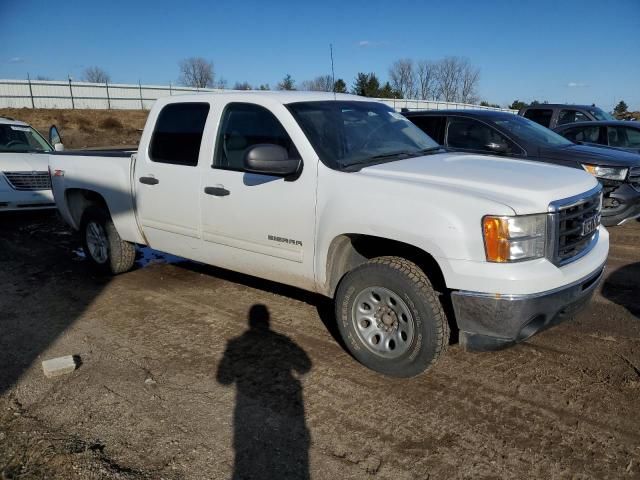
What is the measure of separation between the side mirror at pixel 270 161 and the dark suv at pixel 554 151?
369 cm

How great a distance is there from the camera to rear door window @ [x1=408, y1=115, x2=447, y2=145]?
7907mm

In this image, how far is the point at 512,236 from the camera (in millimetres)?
2998

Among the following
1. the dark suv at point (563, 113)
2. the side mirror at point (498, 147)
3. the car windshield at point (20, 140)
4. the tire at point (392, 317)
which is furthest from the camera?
the dark suv at point (563, 113)

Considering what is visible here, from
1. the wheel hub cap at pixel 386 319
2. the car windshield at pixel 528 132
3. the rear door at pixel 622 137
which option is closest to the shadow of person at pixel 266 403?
the wheel hub cap at pixel 386 319

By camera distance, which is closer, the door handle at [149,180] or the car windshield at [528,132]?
the door handle at [149,180]

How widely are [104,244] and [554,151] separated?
6018mm

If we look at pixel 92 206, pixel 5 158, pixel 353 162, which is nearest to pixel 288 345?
pixel 353 162

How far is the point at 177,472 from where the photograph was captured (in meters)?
2.70

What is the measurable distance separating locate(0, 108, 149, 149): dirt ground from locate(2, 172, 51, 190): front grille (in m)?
23.7

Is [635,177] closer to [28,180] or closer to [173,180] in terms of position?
[173,180]

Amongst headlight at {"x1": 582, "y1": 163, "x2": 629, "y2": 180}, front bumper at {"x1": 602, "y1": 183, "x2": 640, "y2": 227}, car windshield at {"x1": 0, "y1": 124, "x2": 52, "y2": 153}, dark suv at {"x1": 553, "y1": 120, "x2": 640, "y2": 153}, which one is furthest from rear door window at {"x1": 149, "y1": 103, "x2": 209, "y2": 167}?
dark suv at {"x1": 553, "y1": 120, "x2": 640, "y2": 153}

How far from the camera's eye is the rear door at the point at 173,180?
15.3ft

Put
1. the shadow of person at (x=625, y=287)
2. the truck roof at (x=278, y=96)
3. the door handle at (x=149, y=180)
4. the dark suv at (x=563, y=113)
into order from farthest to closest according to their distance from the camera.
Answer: the dark suv at (x=563, y=113)
the door handle at (x=149, y=180)
the shadow of person at (x=625, y=287)
the truck roof at (x=278, y=96)

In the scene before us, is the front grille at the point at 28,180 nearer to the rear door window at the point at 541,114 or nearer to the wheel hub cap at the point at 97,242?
the wheel hub cap at the point at 97,242
